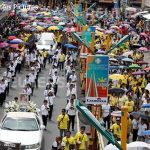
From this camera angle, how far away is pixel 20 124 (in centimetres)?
1842

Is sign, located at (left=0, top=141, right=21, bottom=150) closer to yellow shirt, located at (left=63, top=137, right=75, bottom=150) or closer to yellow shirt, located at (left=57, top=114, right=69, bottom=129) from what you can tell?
yellow shirt, located at (left=63, top=137, right=75, bottom=150)

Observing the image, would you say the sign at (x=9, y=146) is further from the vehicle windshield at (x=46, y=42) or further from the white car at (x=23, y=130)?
the vehicle windshield at (x=46, y=42)

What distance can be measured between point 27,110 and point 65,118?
157 cm

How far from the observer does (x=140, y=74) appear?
25672 mm

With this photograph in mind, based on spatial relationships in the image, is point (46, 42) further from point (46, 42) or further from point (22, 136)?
point (22, 136)

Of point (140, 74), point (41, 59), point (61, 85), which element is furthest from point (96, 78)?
point (41, 59)

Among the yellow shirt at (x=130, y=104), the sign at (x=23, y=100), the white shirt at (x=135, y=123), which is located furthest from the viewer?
the sign at (x=23, y=100)

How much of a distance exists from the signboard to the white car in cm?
198

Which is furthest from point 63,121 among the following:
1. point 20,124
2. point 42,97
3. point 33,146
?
point 42,97

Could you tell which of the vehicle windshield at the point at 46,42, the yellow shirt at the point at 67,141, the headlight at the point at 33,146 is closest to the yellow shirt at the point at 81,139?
the yellow shirt at the point at 67,141

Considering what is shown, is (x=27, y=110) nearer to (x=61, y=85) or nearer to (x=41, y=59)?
(x=61, y=85)

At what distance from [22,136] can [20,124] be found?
962 millimetres

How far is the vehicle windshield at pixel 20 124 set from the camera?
18163 millimetres

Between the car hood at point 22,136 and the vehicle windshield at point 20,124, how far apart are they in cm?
26
